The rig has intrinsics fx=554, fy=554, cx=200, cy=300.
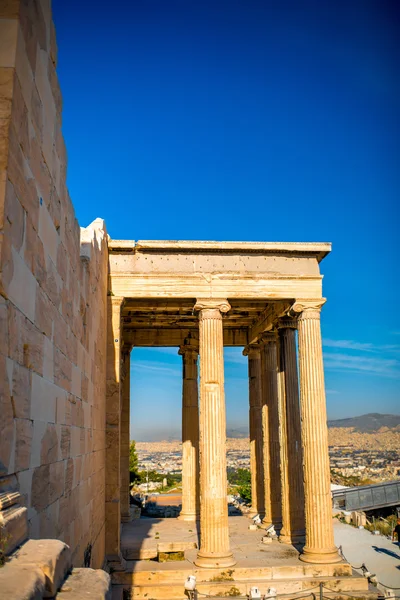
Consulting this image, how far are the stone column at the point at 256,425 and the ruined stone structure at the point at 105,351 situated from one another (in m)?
0.09

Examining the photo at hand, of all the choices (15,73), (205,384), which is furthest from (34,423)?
(205,384)

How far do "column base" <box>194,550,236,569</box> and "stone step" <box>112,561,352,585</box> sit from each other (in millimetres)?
→ 149

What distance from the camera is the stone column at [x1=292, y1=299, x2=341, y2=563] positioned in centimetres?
1588

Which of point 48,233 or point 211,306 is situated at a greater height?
point 211,306

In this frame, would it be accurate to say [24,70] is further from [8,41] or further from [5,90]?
[5,90]

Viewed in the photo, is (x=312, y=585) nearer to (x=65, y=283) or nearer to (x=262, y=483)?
(x=262, y=483)

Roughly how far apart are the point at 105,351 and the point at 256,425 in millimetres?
10489

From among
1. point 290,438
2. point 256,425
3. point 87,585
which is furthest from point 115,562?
point 87,585

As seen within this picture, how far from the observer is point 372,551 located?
19609 mm

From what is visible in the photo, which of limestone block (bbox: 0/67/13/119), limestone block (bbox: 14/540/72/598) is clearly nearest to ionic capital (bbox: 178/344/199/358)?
limestone block (bbox: 0/67/13/119)

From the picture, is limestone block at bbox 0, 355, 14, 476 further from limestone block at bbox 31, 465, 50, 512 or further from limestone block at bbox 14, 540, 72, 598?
limestone block at bbox 31, 465, 50, 512

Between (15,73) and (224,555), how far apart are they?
45.8 feet

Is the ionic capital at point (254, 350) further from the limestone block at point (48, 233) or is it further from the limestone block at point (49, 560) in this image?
the limestone block at point (49, 560)

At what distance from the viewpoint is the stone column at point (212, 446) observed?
15.4 metres
